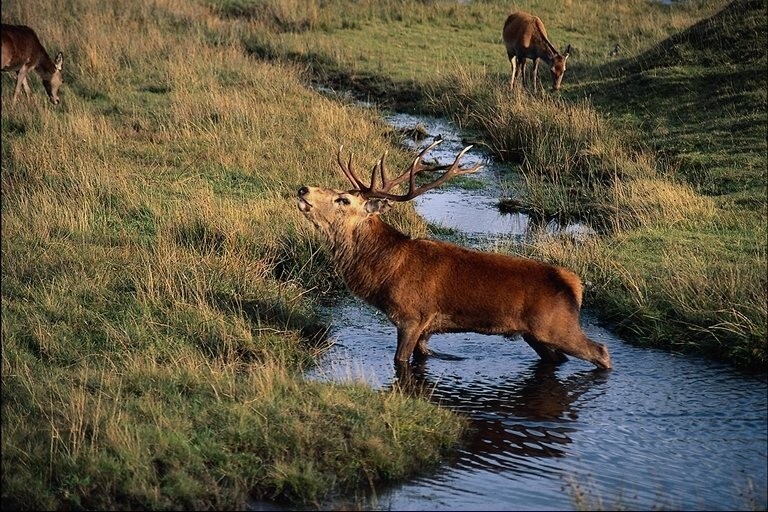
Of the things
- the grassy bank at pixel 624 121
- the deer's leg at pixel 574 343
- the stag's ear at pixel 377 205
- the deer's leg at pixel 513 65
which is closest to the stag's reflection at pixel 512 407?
the deer's leg at pixel 574 343

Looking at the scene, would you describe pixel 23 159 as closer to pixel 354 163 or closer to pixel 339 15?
pixel 354 163

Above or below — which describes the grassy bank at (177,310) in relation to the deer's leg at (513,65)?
below

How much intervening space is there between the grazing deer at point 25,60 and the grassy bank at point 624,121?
533 cm

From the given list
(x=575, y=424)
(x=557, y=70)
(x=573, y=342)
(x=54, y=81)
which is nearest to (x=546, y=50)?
(x=557, y=70)

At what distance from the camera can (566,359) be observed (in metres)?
8.63

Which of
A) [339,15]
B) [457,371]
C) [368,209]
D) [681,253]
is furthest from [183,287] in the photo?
[339,15]

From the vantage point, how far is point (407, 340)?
833 cm

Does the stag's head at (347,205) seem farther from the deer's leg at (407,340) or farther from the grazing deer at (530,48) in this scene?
the grazing deer at (530,48)

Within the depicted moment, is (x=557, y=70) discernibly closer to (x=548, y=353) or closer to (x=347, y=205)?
(x=347, y=205)

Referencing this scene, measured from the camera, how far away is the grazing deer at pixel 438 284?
26.7 ft

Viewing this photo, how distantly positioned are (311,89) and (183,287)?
9.78 metres

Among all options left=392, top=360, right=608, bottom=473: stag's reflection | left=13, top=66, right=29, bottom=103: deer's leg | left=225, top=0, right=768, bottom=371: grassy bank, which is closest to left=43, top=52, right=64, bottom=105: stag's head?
left=13, top=66, right=29, bottom=103: deer's leg

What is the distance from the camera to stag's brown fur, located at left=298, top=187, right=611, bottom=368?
26.7 feet

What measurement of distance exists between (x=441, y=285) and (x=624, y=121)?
8.03m
